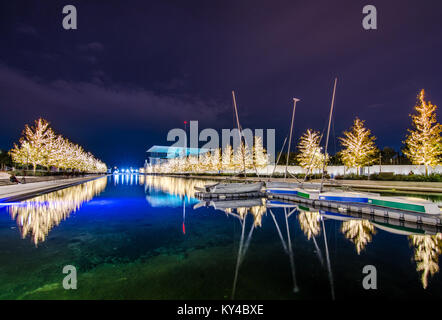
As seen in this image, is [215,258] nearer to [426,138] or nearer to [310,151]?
[426,138]

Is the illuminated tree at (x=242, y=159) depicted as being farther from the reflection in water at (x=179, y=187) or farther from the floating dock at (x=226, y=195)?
the floating dock at (x=226, y=195)

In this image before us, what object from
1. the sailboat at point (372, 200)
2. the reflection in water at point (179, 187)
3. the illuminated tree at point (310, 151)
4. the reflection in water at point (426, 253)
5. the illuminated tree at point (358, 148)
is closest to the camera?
the reflection in water at point (426, 253)

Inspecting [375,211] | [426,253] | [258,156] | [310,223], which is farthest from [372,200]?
[258,156]

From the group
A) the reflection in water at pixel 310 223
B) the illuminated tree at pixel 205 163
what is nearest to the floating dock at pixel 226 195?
the reflection in water at pixel 310 223

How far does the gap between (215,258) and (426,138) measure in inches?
1277

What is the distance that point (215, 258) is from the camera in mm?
6500

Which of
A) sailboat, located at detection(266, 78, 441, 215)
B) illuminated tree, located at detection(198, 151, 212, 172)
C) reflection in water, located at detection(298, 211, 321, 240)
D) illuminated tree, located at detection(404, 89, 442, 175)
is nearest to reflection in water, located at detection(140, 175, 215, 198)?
sailboat, located at detection(266, 78, 441, 215)

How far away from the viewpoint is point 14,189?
62.7 ft

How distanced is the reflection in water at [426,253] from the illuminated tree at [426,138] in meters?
24.0

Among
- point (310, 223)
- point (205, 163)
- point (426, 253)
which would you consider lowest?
point (310, 223)

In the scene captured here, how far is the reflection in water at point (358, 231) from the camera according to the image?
782 centimetres

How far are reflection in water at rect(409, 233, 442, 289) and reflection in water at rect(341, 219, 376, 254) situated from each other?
1.34 metres
